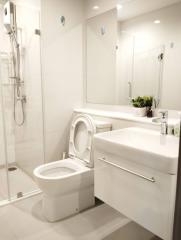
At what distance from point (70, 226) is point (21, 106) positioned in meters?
1.60

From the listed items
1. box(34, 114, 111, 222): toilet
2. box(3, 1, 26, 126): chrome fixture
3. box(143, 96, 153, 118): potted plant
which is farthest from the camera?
box(3, 1, 26, 126): chrome fixture

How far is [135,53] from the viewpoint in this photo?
2109mm

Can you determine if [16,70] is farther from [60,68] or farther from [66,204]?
[66,204]

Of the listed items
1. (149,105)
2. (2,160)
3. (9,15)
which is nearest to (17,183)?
(2,160)

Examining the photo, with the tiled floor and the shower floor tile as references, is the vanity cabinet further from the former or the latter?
the shower floor tile

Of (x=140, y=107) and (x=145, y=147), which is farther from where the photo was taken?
(x=140, y=107)

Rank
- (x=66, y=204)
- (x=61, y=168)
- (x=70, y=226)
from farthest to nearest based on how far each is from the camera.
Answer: (x=61, y=168), (x=66, y=204), (x=70, y=226)

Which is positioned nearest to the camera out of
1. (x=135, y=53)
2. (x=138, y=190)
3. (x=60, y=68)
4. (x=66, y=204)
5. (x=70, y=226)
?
(x=138, y=190)

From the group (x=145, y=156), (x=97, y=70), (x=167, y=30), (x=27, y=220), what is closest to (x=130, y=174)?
(x=145, y=156)

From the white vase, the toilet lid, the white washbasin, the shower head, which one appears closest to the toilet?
the toilet lid

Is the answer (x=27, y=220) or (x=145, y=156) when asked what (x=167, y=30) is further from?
(x=27, y=220)

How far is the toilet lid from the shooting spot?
2115mm

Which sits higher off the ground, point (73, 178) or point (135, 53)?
point (135, 53)

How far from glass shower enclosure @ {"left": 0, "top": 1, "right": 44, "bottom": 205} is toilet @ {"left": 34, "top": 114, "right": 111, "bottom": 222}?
0.47m
